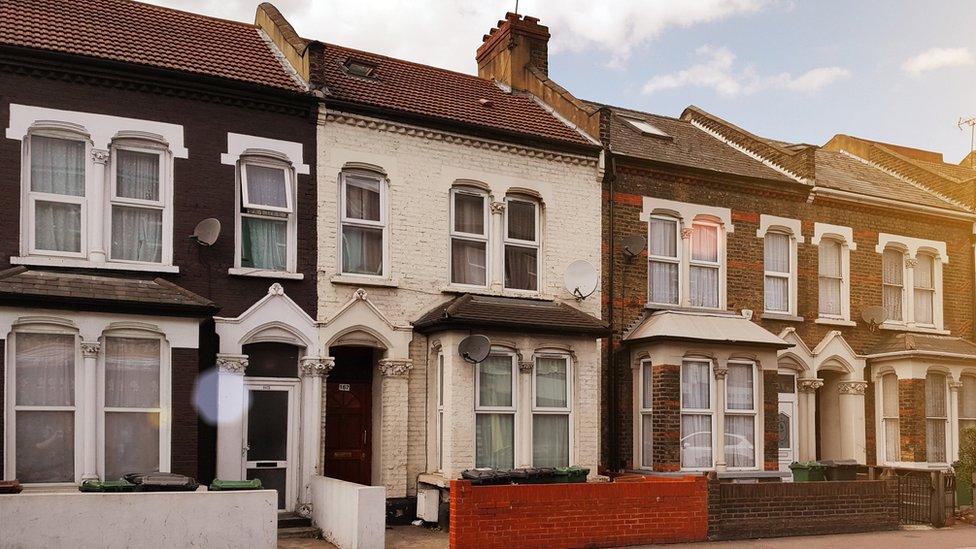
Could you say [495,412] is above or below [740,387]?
below

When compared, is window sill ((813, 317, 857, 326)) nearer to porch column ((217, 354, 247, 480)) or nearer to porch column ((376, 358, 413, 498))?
porch column ((376, 358, 413, 498))

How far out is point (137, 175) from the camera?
47.4 feet

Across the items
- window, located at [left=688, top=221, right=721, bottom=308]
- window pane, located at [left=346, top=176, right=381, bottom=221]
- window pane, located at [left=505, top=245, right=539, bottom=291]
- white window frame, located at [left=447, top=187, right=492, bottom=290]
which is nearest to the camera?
window pane, located at [left=346, top=176, right=381, bottom=221]

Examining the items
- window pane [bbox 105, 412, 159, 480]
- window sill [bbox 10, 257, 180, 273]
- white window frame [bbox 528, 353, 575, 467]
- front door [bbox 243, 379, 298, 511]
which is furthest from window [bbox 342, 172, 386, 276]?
window pane [bbox 105, 412, 159, 480]

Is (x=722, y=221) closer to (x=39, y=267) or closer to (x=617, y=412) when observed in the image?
(x=617, y=412)

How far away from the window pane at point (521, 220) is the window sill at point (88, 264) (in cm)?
603

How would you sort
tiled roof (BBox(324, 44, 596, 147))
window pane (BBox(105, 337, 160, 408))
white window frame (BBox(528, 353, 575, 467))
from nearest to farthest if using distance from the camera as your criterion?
window pane (BBox(105, 337, 160, 408)) → white window frame (BBox(528, 353, 575, 467)) → tiled roof (BBox(324, 44, 596, 147))

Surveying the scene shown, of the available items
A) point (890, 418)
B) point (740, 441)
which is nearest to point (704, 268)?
point (740, 441)

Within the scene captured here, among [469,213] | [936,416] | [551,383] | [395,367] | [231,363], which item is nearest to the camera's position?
[231,363]

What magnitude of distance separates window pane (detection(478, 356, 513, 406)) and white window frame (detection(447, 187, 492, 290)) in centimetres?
147

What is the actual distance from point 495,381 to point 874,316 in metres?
9.45

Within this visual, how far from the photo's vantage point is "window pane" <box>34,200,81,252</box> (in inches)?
538

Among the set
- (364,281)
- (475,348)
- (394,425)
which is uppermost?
(364,281)

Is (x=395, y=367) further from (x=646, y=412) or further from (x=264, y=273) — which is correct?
→ (x=646, y=412)
